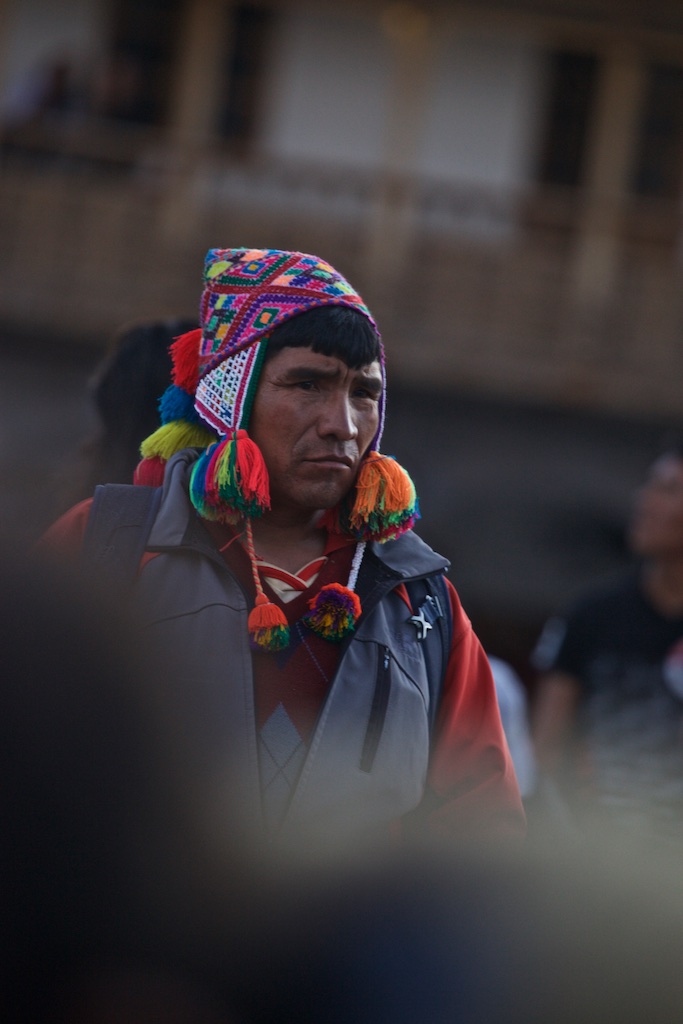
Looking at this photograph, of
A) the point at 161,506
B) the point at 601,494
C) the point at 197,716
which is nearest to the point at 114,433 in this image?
the point at 161,506

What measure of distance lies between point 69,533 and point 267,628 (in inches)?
11.7

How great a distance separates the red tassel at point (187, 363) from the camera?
6.58 ft

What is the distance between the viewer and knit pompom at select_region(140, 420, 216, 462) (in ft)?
6.48

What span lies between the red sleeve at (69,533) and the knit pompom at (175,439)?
0.65ft

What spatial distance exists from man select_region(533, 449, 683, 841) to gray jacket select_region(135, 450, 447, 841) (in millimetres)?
1894

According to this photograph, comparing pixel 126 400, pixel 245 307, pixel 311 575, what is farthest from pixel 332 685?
pixel 126 400

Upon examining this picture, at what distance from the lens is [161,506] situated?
181cm

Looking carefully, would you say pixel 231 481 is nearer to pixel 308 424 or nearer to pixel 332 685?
pixel 308 424

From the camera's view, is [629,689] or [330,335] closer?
[330,335]

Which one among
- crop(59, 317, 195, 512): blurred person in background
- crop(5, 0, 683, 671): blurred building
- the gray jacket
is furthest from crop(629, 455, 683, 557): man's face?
crop(5, 0, 683, 671): blurred building

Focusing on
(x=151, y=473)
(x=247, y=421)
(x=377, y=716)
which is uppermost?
(x=247, y=421)

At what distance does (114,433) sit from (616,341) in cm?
695

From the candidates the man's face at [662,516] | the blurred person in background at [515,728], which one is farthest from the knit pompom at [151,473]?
the man's face at [662,516]

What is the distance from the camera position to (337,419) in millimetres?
1824
